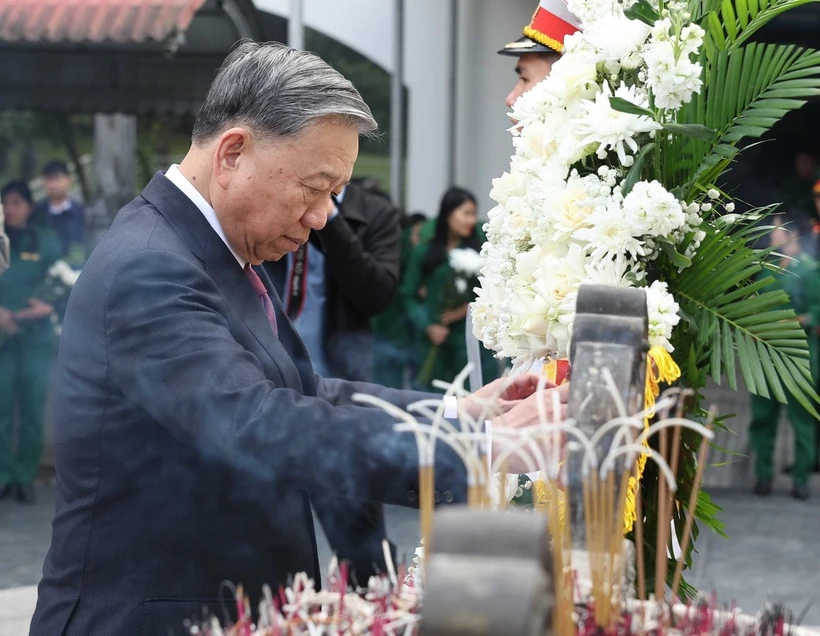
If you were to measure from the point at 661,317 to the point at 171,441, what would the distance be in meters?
0.86

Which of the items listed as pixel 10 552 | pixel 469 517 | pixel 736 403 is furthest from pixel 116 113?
pixel 469 517

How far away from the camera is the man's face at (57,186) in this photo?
829 cm

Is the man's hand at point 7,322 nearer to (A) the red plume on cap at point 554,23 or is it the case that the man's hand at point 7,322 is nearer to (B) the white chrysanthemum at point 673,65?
(A) the red plume on cap at point 554,23

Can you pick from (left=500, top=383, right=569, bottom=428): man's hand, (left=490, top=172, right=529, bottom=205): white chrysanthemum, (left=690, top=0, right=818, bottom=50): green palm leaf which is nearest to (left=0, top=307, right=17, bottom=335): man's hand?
(left=490, top=172, right=529, bottom=205): white chrysanthemum

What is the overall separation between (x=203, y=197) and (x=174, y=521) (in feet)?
1.93

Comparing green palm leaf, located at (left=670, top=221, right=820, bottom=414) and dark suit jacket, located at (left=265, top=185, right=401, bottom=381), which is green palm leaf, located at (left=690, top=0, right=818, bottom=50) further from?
dark suit jacket, located at (left=265, top=185, right=401, bottom=381)

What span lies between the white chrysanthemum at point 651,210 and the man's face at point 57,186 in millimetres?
6889

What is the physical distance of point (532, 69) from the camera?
3197 millimetres

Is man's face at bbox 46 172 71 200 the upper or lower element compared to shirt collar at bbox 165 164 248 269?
upper

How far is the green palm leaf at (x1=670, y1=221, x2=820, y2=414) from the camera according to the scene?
2.16m

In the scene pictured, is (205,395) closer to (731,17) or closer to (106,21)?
(731,17)

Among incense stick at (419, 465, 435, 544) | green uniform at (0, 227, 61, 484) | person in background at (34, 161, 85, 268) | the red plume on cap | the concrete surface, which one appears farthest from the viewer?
person in background at (34, 161, 85, 268)

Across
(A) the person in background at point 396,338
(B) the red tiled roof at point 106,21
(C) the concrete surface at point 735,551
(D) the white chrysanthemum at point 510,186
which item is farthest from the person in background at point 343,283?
(B) the red tiled roof at point 106,21

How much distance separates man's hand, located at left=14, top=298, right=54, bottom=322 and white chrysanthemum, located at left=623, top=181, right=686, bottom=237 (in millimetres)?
6244
